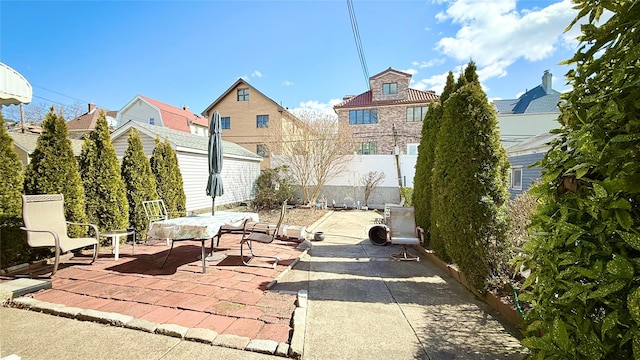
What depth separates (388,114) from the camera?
2209cm

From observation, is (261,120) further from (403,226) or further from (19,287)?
(19,287)

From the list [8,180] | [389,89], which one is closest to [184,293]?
[8,180]

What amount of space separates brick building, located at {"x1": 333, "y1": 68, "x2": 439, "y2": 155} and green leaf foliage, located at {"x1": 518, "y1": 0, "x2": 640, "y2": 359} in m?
20.2

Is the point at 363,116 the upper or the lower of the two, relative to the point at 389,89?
lower

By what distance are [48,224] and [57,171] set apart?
108 cm

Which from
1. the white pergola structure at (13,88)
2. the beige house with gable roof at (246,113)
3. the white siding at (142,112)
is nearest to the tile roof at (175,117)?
the white siding at (142,112)

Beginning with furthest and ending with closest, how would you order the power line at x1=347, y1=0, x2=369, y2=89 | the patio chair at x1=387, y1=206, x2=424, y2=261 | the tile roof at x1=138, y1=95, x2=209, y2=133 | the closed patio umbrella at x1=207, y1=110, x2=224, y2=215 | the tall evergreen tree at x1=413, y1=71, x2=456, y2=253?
the tile roof at x1=138, y1=95, x2=209, y2=133, the power line at x1=347, y1=0, x2=369, y2=89, the tall evergreen tree at x1=413, y1=71, x2=456, y2=253, the patio chair at x1=387, y1=206, x2=424, y2=261, the closed patio umbrella at x1=207, y1=110, x2=224, y2=215

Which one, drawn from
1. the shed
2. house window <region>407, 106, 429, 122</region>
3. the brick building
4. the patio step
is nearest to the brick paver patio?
the patio step

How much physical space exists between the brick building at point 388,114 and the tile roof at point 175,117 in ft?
49.5

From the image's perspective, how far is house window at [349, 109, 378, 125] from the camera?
22484 mm

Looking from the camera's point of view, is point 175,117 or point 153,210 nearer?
point 153,210

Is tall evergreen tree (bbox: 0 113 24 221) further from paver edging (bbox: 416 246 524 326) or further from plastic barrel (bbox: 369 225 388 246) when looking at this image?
paver edging (bbox: 416 246 524 326)

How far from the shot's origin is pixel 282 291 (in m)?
3.61

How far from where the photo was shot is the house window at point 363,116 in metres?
22.5
